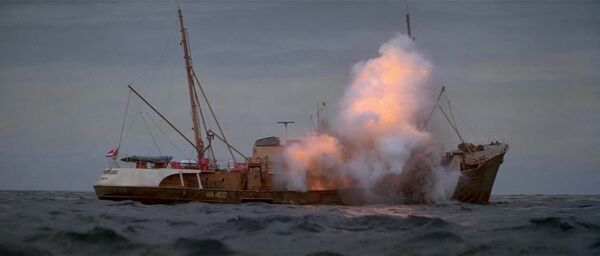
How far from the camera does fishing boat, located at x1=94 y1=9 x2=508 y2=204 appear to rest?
58.5 m

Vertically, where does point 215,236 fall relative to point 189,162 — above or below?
below

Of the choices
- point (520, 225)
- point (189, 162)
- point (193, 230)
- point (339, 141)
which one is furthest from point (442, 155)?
point (193, 230)

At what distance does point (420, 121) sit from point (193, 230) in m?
39.5

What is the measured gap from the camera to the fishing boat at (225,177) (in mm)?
58469

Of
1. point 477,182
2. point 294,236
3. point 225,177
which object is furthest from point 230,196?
point 294,236

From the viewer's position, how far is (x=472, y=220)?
3750 cm

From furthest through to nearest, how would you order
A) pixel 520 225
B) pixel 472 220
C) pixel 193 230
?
pixel 472 220 < pixel 520 225 < pixel 193 230

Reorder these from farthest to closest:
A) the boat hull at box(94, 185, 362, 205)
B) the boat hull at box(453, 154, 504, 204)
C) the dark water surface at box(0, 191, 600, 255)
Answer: the boat hull at box(453, 154, 504, 204) < the boat hull at box(94, 185, 362, 205) < the dark water surface at box(0, 191, 600, 255)

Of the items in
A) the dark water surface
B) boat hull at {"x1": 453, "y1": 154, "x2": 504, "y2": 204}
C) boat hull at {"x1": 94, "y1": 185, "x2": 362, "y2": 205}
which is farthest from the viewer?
boat hull at {"x1": 453, "y1": 154, "x2": 504, "y2": 204}

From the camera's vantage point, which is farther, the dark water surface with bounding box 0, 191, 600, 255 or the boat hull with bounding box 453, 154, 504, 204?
the boat hull with bounding box 453, 154, 504, 204

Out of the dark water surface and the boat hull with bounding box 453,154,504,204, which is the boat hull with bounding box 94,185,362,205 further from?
the dark water surface

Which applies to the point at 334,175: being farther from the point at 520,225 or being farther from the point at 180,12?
the point at 520,225

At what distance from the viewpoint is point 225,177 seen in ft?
209

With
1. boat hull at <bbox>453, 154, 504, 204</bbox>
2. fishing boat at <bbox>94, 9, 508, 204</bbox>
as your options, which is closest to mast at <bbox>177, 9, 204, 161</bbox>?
fishing boat at <bbox>94, 9, 508, 204</bbox>
